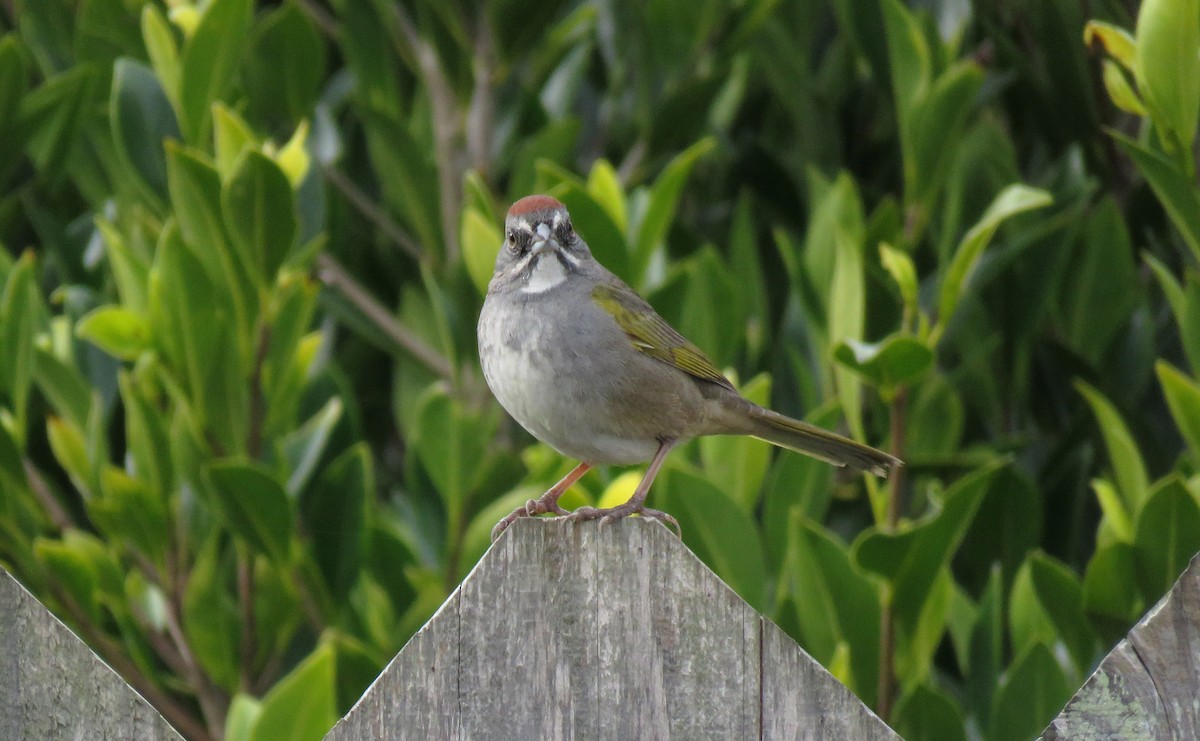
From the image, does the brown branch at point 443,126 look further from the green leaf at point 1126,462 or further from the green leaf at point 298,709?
the green leaf at point 298,709

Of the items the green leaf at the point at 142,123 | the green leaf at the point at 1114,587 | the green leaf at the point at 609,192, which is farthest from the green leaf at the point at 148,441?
the green leaf at the point at 1114,587

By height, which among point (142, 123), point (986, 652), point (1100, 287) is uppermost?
point (142, 123)

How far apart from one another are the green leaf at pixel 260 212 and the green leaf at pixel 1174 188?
1.69m

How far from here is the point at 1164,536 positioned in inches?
109

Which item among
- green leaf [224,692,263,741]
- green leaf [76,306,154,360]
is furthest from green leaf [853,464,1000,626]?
green leaf [76,306,154,360]

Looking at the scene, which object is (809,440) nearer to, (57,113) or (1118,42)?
(1118,42)

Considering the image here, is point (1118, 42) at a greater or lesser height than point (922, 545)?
greater

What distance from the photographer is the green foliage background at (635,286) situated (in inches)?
115

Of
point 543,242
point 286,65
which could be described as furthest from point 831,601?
point 286,65

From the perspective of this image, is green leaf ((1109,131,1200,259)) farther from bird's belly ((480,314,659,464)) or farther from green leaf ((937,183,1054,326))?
bird's belly ((480,314,659,464))

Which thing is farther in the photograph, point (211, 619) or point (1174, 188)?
point (211, 619)

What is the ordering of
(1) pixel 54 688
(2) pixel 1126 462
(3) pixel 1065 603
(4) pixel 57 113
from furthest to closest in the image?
1. (4) pixel 57 113
2. (2) pixel 1126 462
3. (3) pixel 1065 603
4. (1) pixel 54 688

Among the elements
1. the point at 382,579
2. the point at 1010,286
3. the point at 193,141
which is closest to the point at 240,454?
the point at 382,579

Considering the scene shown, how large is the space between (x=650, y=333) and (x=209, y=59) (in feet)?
3.94
